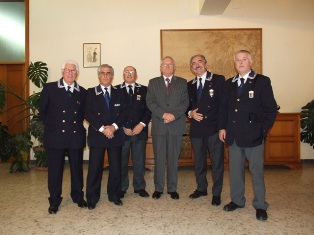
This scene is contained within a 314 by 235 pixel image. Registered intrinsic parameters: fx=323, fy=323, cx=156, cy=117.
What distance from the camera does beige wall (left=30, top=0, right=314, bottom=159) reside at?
231 inches

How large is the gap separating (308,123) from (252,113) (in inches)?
120

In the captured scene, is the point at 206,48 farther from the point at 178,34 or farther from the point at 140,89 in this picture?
the point at 140,89

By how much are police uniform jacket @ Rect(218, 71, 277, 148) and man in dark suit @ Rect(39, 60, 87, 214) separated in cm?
151

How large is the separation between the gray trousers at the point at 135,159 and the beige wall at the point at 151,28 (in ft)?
8.21

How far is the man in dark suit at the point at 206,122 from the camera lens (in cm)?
341

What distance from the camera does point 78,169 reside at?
3336 mm

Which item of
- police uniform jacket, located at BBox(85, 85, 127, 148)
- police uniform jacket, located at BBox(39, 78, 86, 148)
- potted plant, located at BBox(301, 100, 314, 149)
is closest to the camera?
police uniform jacket, located at BBox(39, 78, 86, 148)

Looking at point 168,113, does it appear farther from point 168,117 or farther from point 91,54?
point 91,54

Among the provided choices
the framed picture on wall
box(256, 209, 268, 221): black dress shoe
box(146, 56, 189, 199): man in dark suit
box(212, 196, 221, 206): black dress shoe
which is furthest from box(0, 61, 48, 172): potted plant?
box(256, 209, 268, 221): black dress shoe

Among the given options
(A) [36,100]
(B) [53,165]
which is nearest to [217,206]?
(B) [53,165]

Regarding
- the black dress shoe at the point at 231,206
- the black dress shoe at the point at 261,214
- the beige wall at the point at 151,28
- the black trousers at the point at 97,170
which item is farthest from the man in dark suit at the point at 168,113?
the beige wall at the point at 151,28

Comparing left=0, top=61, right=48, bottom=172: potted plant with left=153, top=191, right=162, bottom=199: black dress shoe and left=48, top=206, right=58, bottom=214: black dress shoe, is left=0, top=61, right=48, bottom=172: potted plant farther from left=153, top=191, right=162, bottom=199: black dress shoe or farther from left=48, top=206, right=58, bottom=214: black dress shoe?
left=153, top=191, right=162, bottom=199: black dress shoe

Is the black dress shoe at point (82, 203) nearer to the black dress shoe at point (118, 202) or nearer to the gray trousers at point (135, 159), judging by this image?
the black dress shoe at point (118, 202)

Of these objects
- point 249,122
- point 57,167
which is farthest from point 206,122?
point 57,167
